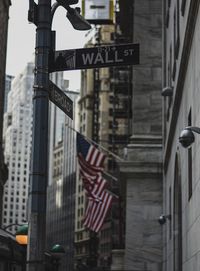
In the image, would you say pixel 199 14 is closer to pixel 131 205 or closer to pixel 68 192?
pixel 131 205

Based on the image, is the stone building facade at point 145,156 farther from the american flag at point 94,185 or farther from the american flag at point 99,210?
the american flag at point 94,185

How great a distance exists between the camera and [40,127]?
360 inches

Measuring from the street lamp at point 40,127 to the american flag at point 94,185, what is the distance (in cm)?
2069

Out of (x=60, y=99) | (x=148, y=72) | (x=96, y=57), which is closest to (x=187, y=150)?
(x=60, y=99)

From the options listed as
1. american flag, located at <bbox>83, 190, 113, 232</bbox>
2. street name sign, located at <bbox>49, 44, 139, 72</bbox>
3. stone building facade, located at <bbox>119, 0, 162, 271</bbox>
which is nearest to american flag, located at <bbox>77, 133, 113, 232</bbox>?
american flag, located at <bbox>83, 190, 113, 232</bbox>

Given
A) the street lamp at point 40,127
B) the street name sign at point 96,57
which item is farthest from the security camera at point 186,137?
the street lamp at point 40,127

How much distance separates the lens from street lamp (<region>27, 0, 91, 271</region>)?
8.78 metres

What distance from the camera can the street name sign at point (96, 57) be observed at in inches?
375

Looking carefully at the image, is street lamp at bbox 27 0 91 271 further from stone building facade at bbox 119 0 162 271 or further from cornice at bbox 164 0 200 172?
stone building facade at bbox 119 0 162 271

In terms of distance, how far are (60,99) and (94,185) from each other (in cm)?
2063

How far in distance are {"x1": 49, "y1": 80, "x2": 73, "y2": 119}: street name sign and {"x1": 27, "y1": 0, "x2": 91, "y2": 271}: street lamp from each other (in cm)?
24

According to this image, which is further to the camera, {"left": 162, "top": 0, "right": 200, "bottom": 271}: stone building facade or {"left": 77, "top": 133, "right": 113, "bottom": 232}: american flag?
{"left": 77, "top": 133, "right": 113, "bottom": 232}: american flag

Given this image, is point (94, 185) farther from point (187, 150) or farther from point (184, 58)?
point (184, 58)

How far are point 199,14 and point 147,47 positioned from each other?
61.4ft
